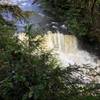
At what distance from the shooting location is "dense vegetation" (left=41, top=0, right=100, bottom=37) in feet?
41.7

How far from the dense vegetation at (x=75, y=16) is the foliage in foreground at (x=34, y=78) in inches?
275

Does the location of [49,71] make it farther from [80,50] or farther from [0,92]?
[80,50]

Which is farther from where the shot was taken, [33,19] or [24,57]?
[33,19]

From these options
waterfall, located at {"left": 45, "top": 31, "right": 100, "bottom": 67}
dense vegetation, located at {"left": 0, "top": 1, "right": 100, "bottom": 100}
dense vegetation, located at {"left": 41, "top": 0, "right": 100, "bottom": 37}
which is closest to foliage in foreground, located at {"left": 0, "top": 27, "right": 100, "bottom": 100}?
dense vegetation, located at {"left": 0, "top": 1, "right": 100, "bottom": 100}

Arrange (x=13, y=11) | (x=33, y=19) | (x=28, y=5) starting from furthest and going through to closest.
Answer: (x=28, y=5) < (x=33, y=19) < (x=13, y=11)

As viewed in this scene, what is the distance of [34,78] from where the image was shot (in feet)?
15.2

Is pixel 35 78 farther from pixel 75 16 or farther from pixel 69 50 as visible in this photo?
pixel 75 16

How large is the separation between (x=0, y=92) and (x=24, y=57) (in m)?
0.54

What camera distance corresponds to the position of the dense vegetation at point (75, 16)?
500 inches

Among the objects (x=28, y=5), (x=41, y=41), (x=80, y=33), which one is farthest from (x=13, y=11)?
(x=28, y=5)

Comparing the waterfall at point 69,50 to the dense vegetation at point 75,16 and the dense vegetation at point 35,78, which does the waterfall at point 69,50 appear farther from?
the dense vegetation at point 35,78

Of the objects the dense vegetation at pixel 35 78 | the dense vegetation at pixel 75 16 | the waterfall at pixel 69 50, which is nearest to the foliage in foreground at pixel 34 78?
the dense vegetation at pixel 35 78

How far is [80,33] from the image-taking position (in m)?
12.7

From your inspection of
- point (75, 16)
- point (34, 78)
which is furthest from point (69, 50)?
point (34, 78)
